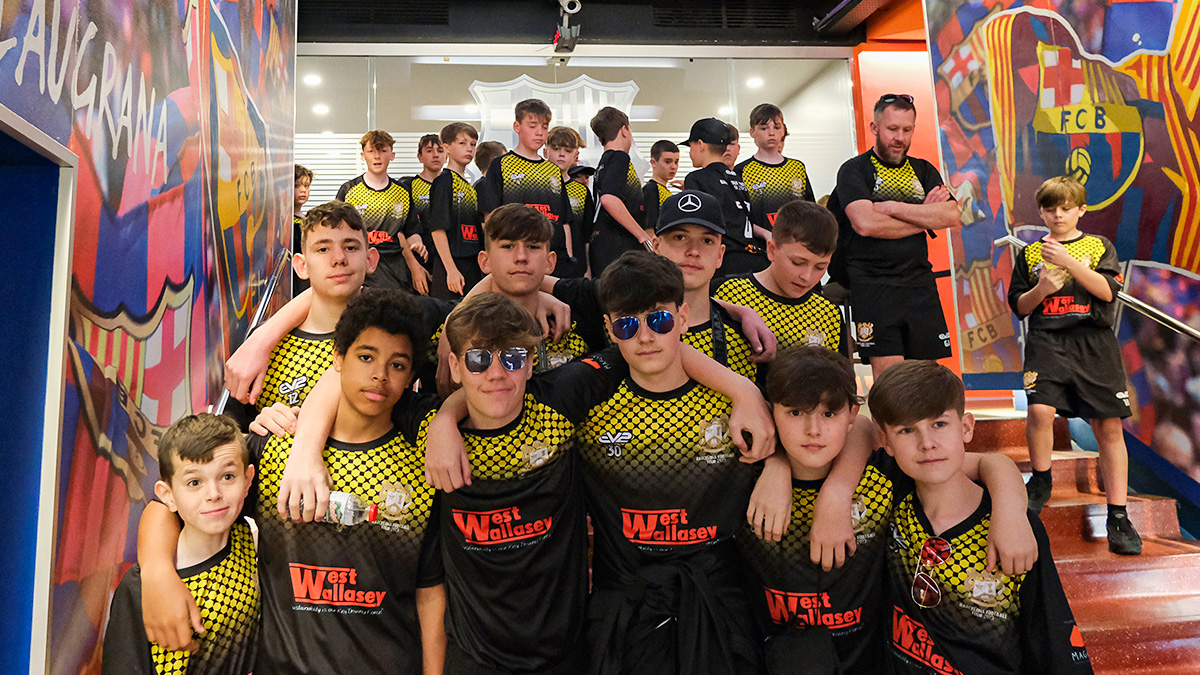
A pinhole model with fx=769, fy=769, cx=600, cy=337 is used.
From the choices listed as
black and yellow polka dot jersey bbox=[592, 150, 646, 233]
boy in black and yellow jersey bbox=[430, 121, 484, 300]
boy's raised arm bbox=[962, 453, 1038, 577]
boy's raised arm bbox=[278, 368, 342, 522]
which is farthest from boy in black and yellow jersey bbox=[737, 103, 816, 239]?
boy's raised arm bbox=[278, 368, 342, 522]

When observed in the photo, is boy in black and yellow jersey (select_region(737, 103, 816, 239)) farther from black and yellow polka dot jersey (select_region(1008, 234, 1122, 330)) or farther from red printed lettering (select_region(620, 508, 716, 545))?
red printed lettering (select_region(620, 508, 716, 545))

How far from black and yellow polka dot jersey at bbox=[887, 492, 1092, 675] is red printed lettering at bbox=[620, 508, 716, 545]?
1.88 feet

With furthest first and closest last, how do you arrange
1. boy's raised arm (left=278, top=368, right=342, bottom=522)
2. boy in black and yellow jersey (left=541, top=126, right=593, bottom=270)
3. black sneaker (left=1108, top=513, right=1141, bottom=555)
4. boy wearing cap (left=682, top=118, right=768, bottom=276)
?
boy in black and yellow jersey (left=541, top=126, right=593, bottom=270) < boy wearing cap (left=682, top=118, right=768, bottom=276) < black sneaker (left=1108, top=513, right=1141, bottom=555) < boy's raised arm (left=278, top=368, right=342, bottom=522)

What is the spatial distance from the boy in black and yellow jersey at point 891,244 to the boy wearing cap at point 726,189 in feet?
1.85

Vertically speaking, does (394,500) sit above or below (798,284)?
below

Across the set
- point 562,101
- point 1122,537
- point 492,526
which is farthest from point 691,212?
point 562,101

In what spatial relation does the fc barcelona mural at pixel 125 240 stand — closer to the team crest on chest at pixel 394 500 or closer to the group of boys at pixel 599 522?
the group of boys at pixel 599 522

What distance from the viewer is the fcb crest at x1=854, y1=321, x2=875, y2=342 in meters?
3.66

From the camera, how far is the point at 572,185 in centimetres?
527

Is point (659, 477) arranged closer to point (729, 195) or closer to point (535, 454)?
point (535, 454)

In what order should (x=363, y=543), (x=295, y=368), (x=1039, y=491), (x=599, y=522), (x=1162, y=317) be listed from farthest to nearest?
(x=1162, y=317)
(x=1039, y=491)
(x=295, y=368)
(x=599, y=522)
(x=363, y=543)

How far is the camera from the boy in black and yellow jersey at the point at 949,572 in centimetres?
191

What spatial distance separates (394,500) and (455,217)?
3.29 m

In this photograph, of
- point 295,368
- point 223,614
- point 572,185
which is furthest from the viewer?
point 572,185
